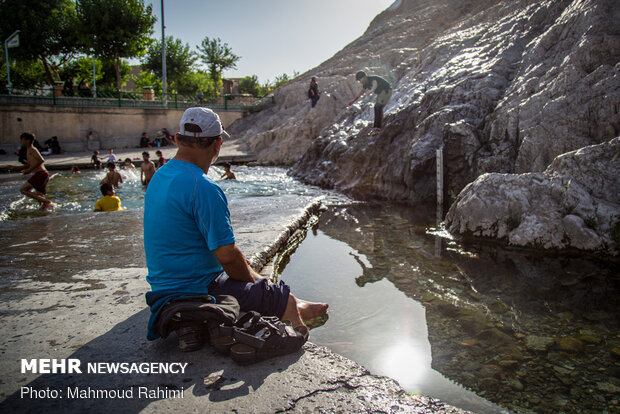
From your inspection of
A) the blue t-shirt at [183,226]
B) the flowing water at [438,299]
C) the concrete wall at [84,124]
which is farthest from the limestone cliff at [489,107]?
the concrete wall at [84,124]

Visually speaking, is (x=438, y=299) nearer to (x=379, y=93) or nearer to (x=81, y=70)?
(x=379, y=93)

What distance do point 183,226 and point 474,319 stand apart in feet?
9.12

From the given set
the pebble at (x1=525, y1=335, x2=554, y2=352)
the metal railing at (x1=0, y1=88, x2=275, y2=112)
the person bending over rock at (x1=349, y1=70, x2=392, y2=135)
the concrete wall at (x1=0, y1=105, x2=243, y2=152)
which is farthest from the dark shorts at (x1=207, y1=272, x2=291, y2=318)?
the metal railing at (x1=0, y1=88, x2=275, y2=112)

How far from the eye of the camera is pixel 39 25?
31047mm

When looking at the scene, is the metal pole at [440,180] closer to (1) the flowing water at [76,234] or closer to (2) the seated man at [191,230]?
(1) the flowing water at [76,234]

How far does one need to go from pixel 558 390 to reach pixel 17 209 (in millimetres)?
11145

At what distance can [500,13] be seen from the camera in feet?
43.3

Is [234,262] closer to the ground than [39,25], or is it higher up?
closer to the ground

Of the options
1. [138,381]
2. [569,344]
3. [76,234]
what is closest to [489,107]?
[569,344]

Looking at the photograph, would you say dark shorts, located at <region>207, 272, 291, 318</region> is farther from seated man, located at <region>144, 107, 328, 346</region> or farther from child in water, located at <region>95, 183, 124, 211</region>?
child in water, located at <region>95, 183, 124, 211</region>

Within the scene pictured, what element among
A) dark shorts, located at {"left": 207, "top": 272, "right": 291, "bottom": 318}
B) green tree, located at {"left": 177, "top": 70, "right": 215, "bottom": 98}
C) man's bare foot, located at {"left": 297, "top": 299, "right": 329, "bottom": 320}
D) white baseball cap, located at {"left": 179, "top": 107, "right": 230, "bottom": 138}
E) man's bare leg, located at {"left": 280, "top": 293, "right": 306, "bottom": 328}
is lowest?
man's bare foot, located at {"left": 297, "top": 299, "right": 329, "bottom": 320}

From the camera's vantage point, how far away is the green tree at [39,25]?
30391 mm

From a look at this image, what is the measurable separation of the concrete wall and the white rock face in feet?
79.2

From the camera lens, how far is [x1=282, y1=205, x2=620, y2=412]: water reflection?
2.77 metres
